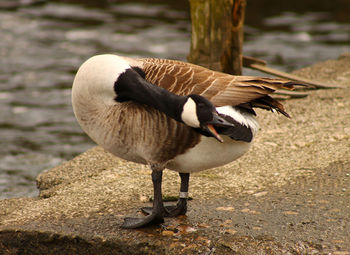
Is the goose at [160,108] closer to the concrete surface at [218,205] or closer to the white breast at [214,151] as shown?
the white breast at [214,151]

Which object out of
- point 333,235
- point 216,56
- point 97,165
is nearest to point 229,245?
point 333,235

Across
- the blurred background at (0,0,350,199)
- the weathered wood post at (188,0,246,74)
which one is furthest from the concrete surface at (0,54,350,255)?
the blurred background at (0,0,350,199)

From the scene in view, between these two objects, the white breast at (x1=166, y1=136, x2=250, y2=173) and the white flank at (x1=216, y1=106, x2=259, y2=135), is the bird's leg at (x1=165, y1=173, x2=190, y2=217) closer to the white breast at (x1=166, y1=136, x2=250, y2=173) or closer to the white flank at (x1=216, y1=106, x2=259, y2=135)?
the white breast at (x1=166, y1=136, x2=250, y2=173)

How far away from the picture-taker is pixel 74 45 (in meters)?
13.1

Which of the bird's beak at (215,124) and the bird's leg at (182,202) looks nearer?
the bird's beak at (215,124)

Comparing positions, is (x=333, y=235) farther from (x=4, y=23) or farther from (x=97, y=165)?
(x=4, y=23)

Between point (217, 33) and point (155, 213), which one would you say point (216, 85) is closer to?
point (155, 213)

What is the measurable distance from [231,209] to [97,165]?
6.06ft

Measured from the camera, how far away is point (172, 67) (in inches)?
155

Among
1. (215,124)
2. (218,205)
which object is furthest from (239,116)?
(218,205)

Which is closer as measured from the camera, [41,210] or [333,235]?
[333,235]

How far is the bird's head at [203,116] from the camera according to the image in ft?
11.1

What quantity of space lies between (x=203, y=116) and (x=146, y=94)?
46 centimetres

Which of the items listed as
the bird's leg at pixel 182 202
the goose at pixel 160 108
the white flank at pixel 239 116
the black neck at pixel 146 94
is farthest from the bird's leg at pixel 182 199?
the black neck at pixel 146 94
